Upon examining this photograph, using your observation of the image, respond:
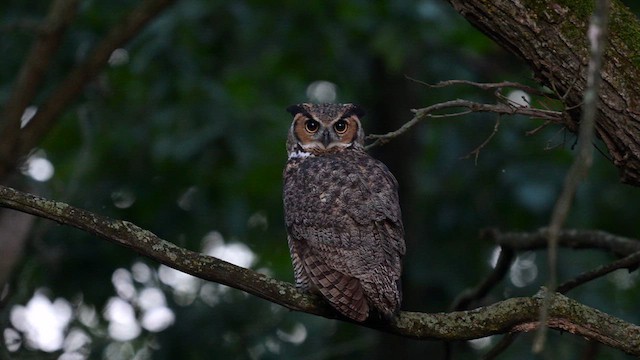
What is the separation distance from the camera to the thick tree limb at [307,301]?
10.2ft

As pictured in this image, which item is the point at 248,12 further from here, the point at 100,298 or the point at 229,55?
the point at 100,298

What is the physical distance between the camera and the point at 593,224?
7.66 metres

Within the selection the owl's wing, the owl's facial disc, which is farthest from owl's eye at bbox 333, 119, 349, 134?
the owl's wing

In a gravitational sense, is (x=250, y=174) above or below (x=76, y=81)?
above

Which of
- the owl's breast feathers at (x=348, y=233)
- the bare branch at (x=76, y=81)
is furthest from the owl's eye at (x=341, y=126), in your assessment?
the bare branch at (x=76, y=81)

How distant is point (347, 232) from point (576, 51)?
1.27 meters

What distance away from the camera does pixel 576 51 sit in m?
3.24

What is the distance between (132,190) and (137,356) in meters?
1.05

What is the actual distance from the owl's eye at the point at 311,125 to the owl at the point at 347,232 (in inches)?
12.3

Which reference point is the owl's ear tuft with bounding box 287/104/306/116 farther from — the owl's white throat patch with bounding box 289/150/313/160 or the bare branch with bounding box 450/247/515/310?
the bare branch with bounding box 450/247/515/310

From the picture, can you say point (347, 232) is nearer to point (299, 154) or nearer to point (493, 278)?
point (493, 278)

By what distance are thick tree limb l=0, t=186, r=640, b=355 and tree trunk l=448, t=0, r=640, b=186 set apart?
0.46 meters

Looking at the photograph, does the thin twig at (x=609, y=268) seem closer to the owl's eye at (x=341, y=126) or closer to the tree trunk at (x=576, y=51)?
the tree trunk at (x=576, y=51)

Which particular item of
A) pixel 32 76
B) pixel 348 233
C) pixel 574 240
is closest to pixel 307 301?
pixel 348 233
